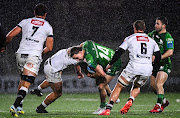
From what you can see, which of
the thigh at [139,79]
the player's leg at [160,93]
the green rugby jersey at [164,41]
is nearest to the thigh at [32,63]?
the thigh at [139,79]

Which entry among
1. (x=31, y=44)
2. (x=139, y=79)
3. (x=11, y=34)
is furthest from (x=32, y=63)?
(x=139, y=79)

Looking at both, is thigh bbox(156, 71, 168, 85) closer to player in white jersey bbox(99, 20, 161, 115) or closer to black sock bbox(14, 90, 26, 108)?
player in white jersey bbox(99, 20, 161, 115)

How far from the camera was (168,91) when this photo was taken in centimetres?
1602

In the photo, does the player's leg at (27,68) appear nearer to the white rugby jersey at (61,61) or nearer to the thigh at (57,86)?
the white rugby jersey at (61,61)

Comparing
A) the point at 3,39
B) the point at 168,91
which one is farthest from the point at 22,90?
the point at 168,91

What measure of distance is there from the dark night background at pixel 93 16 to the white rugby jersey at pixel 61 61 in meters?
11.3

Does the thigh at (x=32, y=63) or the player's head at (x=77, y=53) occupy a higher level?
the player's head at (x=77, y=53)

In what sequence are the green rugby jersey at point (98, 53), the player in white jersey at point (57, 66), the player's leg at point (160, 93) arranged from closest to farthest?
the player in white jersey at point (57, 66), the green rugby jersey at point (98, 53), the player's leg at point (160, 93)

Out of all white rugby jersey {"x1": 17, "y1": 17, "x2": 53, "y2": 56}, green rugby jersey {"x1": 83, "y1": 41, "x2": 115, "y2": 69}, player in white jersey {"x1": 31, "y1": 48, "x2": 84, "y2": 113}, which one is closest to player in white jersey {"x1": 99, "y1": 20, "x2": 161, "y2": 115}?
green rugby jersey {"x1": 83, "y1": 41, "x2": 115, "y2": 69}

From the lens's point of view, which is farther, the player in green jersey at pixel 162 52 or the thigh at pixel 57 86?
the player in green jersey at pixel 162 52

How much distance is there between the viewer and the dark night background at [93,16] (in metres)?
19.6

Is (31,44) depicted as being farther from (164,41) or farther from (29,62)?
(164,41)

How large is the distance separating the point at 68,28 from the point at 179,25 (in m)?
5.54

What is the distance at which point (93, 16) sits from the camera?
2078cm
